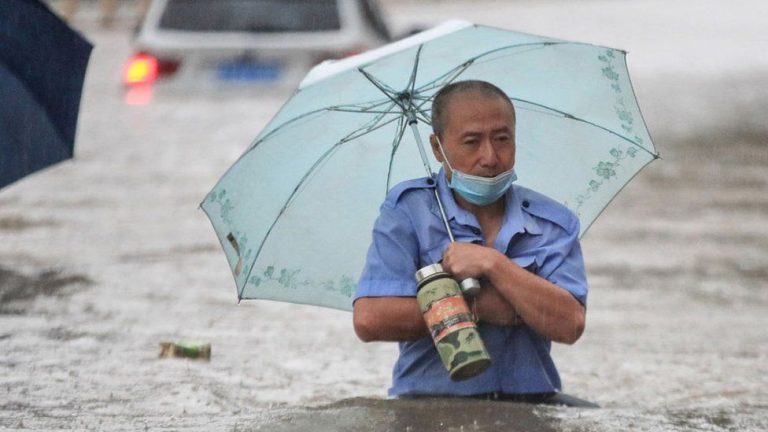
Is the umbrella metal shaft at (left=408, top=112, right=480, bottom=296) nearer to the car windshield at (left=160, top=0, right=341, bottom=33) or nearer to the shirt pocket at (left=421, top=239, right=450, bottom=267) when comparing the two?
the shirt pocket at (left=421, top=239, right=450, bottom=267)

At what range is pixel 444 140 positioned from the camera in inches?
159

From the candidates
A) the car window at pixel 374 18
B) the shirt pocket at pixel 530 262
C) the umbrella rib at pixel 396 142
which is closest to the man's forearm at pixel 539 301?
the shirt pocket at pixel 530 262

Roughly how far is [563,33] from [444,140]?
2496 cm

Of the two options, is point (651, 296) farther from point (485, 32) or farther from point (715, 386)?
point (485, 32)

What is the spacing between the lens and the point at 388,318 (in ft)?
13.1

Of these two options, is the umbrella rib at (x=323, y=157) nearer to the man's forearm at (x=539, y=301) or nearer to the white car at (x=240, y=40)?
the man's forearm at (x=539, y=301)

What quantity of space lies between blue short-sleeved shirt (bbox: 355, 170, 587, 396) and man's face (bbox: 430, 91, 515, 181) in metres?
0.16

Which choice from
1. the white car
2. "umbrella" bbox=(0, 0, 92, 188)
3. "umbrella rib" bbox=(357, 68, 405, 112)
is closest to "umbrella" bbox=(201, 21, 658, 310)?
"umbrella rib" bbox=(357, 68, 405, 112)

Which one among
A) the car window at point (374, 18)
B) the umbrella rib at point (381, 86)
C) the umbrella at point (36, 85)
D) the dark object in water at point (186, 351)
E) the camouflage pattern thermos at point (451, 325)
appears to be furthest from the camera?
the car window at point (374, 18)

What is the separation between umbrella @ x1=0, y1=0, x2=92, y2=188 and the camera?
5.16m

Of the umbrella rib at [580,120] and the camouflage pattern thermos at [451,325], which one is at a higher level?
the umbrella rib at [580,120]

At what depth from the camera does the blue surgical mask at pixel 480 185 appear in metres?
3.96

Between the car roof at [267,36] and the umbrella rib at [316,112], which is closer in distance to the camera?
the umbrella rib at [316,112]

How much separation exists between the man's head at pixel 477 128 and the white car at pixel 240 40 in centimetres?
870
